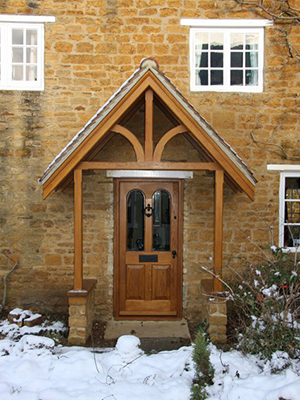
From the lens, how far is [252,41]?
6.32 metres

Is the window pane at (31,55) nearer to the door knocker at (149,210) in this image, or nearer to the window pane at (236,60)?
the door knocker at (149,210)

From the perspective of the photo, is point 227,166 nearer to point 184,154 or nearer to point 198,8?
point 184,154

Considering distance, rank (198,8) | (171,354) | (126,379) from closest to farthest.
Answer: (126,379) < (171,354) < (198,8)

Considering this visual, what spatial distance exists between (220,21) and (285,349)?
18.9 ft

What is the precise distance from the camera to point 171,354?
468 cm

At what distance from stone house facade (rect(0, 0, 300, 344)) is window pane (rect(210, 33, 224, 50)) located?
70mm

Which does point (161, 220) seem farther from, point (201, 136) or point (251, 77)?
point (251, 77)

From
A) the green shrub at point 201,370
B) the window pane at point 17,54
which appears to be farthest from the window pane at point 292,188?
the window pane at point 17,54

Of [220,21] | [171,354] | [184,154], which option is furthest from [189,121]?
[171,354]

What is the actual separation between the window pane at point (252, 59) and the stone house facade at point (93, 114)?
0.15m

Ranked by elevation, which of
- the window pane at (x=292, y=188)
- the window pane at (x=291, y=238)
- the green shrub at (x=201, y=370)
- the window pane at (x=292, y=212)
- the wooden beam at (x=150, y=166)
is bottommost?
the green shrub at (x=201, y=370)

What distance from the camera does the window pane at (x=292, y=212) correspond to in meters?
6.42

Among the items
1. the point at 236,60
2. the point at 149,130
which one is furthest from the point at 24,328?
the point at 236,60

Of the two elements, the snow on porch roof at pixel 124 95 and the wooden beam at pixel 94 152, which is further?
the wooden beam at pixel 94 152
